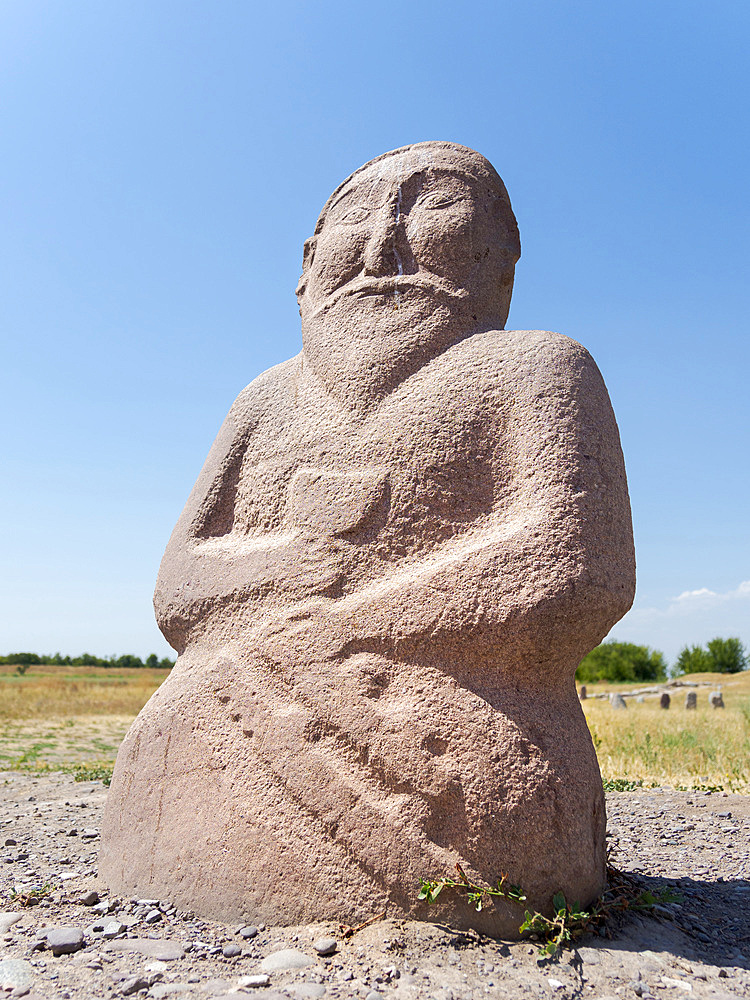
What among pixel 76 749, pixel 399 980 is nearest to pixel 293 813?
pixel 399 980

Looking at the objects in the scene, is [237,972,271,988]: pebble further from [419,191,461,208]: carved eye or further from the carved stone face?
[419,191,461,208]: carved eye

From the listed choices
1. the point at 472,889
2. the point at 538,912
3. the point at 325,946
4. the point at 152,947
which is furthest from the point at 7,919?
the point at 538,912

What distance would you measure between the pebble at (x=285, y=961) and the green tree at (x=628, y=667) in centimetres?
3767

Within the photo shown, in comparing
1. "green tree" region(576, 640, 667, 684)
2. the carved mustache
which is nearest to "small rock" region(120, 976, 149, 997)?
the carved mustache

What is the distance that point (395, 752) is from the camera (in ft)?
9.54

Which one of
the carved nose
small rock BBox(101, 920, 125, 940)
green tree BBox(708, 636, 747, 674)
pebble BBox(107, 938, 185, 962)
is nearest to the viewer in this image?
pebble BBox(107, 938, 185, 962)

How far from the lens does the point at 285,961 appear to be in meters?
2.66

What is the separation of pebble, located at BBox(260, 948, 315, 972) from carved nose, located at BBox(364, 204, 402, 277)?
9.93 feet

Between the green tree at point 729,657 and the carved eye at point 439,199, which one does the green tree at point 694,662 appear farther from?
the carved eye at point 439,199

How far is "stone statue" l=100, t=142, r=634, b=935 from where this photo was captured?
2844 mm

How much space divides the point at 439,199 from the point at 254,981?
11.5ft

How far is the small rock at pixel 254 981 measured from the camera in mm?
2510

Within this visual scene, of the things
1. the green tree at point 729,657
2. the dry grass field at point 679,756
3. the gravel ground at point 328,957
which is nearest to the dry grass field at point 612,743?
the dry grass field at point 679,756

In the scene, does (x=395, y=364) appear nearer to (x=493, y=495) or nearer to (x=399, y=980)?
(x=493, y=495)
